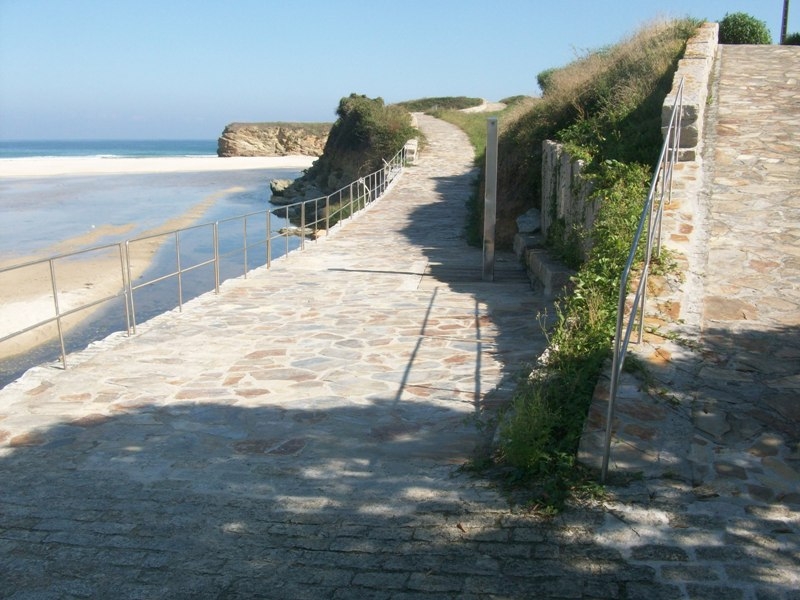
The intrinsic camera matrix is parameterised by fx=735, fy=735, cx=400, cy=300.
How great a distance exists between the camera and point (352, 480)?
4.24 meters

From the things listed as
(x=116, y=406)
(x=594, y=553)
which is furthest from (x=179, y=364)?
(x=594, y=553)

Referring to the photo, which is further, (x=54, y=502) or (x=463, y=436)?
(x=463, y=436)

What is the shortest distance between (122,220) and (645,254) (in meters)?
27.1

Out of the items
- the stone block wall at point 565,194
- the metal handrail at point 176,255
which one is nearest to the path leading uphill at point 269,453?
the metal handrail at point 176,255

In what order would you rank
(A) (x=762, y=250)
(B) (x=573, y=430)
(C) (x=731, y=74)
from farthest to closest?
(C) (x=731, y=74), (A) (x=762, y=250), (B) (x=573, y=430)

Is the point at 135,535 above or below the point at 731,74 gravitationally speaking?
below

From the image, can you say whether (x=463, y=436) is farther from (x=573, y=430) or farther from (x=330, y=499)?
(x=330, y=499)

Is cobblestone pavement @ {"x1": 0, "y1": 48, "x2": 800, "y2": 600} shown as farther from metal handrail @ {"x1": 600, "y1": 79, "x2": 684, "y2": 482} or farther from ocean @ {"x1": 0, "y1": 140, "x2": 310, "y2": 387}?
ocean @ {"x1": 0, "y1": 140, "x2": 310, "y2": 387}

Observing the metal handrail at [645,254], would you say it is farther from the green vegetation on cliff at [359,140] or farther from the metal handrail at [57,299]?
the green vegetation on cliff at [359,140]

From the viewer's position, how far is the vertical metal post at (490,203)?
10922 millimetres

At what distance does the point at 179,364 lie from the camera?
695 centimetres

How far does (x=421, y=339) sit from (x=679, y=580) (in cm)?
501

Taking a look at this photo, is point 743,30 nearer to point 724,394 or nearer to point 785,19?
point 785,19

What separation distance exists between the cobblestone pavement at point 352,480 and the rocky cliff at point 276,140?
248ft
